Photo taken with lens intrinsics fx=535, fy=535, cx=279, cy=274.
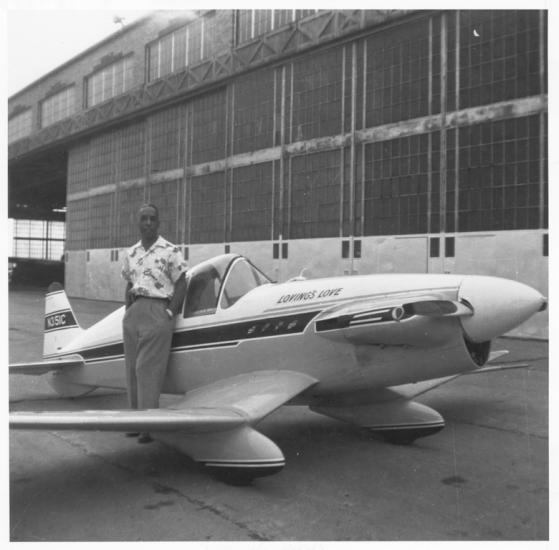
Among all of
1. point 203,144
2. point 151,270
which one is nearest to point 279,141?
point 203,144

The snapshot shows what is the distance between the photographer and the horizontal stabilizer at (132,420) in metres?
3.16

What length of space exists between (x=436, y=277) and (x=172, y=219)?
55.4 ft

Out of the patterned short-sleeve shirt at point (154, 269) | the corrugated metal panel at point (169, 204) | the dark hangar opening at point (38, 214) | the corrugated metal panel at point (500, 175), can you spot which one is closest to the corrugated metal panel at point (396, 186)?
the corrugated metal panel at point (500, 175)

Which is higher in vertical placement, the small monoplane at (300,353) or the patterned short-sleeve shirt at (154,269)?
the patterned short-sleeve shirt at (154,269)

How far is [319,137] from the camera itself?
15367mm

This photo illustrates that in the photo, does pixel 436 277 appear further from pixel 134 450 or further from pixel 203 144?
pixel 203 144

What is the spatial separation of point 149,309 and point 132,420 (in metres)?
A: 1.40

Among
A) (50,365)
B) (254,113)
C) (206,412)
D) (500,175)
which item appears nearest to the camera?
(206,412)

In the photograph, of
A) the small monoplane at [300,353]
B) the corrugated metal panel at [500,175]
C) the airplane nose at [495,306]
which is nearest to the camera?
the small monoplane at [300,353]

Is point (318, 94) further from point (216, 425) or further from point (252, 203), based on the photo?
point (216, 425)

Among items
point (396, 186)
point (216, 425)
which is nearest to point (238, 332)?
point (216, 425)

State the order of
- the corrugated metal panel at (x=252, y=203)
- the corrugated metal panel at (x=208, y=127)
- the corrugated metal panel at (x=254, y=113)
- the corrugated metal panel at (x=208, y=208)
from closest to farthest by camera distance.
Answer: the corrugated metal panel at (x=254, y=113) → the corrugated metal panel at (x=252, y=203) → the corrugated metal panel at (x=208, y=127) → the corrugated metal panel at (x=208, y=208)

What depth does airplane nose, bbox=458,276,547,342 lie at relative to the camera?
3.76 m

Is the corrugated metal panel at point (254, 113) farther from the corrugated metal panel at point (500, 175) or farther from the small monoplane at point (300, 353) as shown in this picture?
the small monoplane at point (300, 353)
